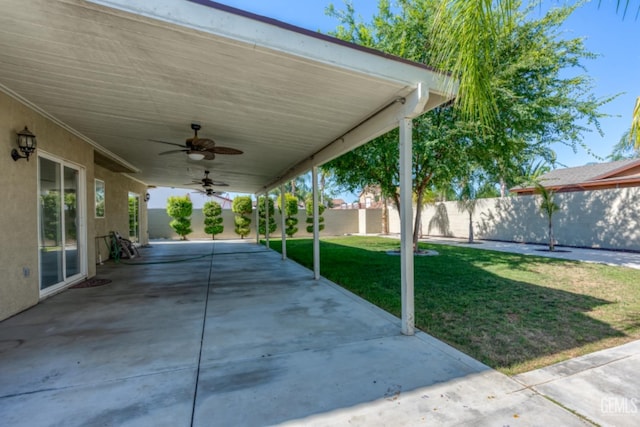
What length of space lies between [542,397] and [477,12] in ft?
9.12

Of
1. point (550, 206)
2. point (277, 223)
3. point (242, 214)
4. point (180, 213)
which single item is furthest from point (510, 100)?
point (180, 213)

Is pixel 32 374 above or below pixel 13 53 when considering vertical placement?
below

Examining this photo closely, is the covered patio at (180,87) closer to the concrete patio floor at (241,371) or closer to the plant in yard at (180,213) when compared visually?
the concrete patio floor at (241,371)

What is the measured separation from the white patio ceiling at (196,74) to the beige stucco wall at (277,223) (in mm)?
11931

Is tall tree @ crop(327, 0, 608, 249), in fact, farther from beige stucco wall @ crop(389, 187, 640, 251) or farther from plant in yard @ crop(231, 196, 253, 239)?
plant in yard @ crop(231, 196, 253, 239)

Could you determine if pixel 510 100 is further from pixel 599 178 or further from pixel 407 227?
pixel 599 178

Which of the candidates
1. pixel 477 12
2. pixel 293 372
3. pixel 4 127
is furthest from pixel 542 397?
pixel 4 127

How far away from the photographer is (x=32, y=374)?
2473 millimetres

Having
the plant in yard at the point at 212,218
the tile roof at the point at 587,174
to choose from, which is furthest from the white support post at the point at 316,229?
the plant in yard at the point at 212,218

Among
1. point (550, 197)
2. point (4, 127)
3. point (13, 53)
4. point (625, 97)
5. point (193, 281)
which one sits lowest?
point (193, 281)

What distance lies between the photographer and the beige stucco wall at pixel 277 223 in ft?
54.2

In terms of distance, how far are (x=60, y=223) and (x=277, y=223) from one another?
1252 cm

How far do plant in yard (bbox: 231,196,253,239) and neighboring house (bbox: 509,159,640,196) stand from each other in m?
13.4

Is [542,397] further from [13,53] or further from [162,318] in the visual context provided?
[13,53]
